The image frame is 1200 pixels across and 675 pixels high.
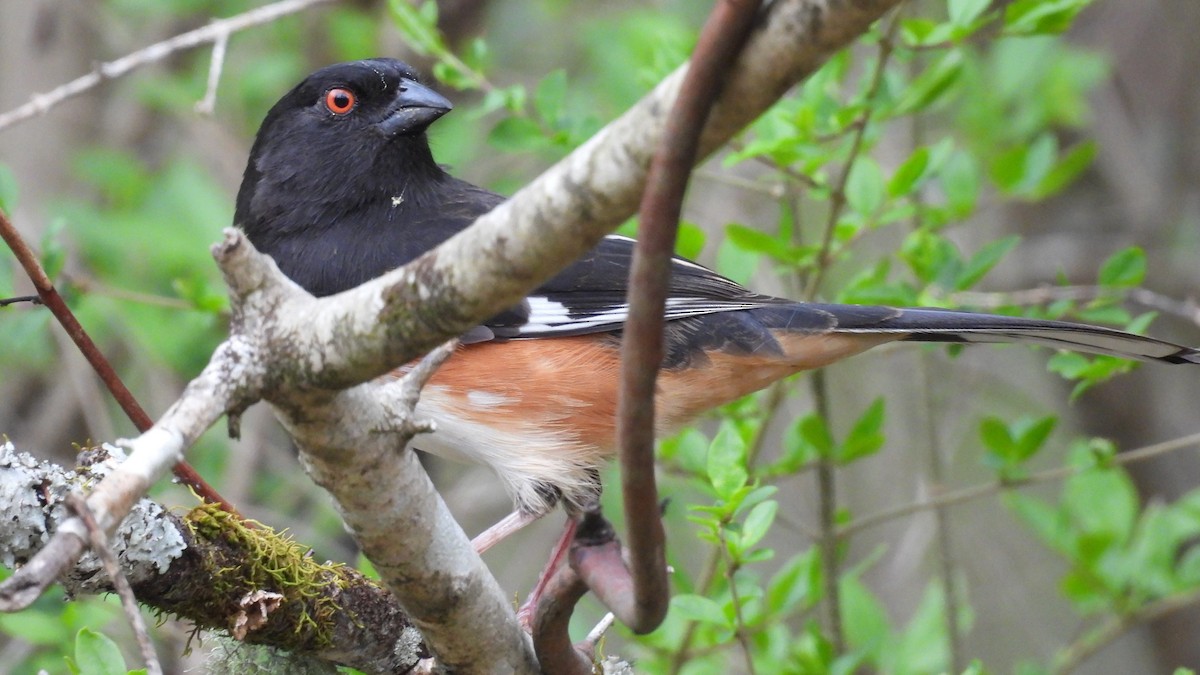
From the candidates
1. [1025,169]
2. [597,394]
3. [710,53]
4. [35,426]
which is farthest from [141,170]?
[710,53]

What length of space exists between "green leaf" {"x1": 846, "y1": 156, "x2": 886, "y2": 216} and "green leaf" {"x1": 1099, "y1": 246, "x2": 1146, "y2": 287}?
1.73ft

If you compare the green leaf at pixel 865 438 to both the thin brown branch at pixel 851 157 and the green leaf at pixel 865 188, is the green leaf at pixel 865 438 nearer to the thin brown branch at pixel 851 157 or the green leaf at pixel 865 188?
the thin brown branch at pixel 851 157

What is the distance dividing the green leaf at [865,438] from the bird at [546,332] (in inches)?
14.0

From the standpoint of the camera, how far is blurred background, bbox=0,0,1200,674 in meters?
3.43

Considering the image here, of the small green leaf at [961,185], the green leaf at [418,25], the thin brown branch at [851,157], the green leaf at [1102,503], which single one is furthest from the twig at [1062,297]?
the green leaf at [418,25]

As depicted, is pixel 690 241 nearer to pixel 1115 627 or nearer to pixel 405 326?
pixel 1115 627

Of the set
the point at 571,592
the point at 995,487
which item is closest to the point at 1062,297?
the point at 995,487

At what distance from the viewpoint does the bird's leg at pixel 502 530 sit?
2537 millimetres

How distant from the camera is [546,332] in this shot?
258 cm

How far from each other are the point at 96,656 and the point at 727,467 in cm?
99

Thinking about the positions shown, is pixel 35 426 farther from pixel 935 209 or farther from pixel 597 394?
pixel 935 209

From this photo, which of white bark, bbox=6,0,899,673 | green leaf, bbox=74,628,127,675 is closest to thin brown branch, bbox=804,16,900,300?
white bark, bbox=6,0,899,673

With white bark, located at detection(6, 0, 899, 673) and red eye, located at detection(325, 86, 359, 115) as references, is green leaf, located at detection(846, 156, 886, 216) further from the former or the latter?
white bark, located at detection(6, 0, 899, 673)

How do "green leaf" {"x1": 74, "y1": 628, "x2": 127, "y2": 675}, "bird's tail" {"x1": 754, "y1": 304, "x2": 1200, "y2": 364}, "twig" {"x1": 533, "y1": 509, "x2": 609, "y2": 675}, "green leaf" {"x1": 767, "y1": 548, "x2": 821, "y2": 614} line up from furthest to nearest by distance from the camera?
"green leaf" {"x1": 767, "y1": 548, "x2": 821, "y2": 614}
"bird's tail" {"x1": 754, "y1": 304, "x2": 1200, "y2": 364}
"green leaf" {"x1": 74, "y1": 628, "x2": 127, "y2": 675}
"twig" {"x1": 533, "y1": 509, "x2": 609, "y2": 675}
